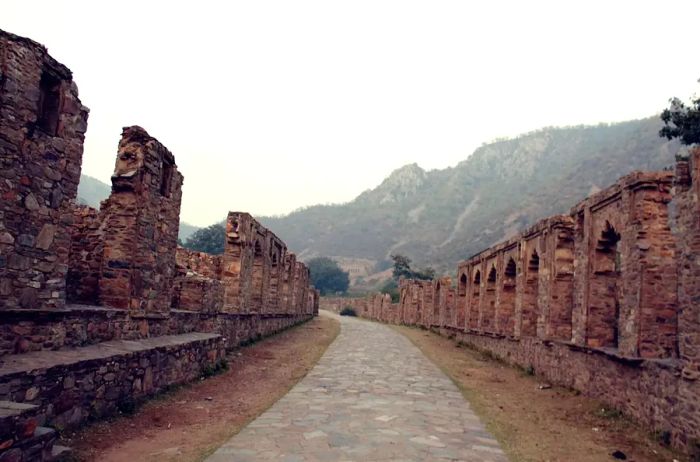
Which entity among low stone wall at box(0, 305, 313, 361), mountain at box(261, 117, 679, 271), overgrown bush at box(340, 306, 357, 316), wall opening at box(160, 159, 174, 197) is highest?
mountain at box(261, 117, 679, 271)

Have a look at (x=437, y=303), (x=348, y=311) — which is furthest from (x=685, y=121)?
(x=348, y=311)

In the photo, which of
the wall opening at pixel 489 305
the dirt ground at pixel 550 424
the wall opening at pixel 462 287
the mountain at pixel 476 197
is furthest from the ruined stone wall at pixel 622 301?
the mountain at pixel 476 197

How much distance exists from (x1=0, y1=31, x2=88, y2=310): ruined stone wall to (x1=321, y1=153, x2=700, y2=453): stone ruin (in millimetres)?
8202

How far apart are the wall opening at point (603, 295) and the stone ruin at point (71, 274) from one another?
784 centimetres

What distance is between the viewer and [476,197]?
478 feet

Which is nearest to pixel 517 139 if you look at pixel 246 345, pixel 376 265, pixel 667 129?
pixel 376 265

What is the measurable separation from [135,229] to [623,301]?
8.63 meters

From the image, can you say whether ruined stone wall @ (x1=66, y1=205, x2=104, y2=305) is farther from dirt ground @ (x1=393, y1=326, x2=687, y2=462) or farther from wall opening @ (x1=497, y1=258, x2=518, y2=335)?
wall opening @ (x1=497, y1=258, x2=518, y2=335)

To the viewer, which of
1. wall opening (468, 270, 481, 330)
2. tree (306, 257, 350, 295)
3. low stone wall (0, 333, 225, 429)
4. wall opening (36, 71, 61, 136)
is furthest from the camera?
tree (306, 257, 350, 295)

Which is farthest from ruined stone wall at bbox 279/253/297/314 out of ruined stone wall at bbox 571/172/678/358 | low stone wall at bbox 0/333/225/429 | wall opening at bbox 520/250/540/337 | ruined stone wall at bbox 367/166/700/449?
low stone wall at bbox 0/333/225/429

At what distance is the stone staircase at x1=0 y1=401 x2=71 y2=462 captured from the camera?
3990 millimetres

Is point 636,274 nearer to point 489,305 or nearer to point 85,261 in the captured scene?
point 85,261

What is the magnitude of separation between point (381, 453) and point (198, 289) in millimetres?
7499

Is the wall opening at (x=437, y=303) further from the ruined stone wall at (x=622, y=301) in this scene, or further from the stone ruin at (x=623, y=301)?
the ruined stone wall at (x=622, y=301)
